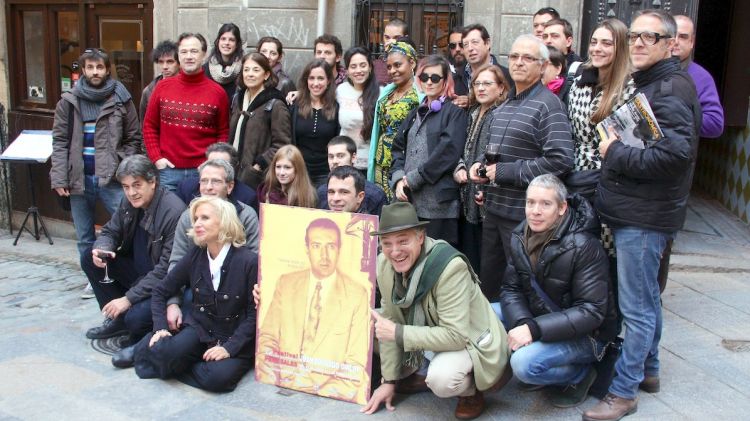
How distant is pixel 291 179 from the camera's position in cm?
519

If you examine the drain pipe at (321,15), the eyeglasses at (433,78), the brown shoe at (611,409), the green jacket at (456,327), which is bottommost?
the brown shoe at (611,409)

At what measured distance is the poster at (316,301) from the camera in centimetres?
424

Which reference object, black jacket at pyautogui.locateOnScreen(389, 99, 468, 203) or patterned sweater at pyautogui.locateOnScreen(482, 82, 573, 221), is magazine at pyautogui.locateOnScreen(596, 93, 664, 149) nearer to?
patterned sweater at pyautogui.locateOnScreen(482, 82, 573, 221)

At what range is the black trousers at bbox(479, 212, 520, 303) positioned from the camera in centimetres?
451

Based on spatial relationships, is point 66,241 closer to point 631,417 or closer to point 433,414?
point 433,414

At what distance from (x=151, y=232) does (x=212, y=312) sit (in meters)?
0.93

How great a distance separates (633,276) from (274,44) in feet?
12.0

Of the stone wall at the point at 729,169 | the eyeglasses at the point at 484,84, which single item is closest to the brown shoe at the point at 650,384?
the eyeglasses at the point at 484,84

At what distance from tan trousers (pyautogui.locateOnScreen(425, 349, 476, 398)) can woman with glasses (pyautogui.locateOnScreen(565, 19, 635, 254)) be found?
1080mm

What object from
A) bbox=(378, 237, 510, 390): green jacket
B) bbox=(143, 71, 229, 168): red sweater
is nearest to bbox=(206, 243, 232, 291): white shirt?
bbox=(378, 237, 510, 390): green jacket

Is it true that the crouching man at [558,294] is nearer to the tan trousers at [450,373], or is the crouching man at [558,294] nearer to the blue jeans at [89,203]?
the tan trousers at [450,373]

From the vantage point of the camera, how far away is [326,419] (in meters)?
4.08

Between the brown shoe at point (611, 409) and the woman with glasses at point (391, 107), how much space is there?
80.1 inches

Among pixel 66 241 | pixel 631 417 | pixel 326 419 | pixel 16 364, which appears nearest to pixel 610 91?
pixel 631 417
